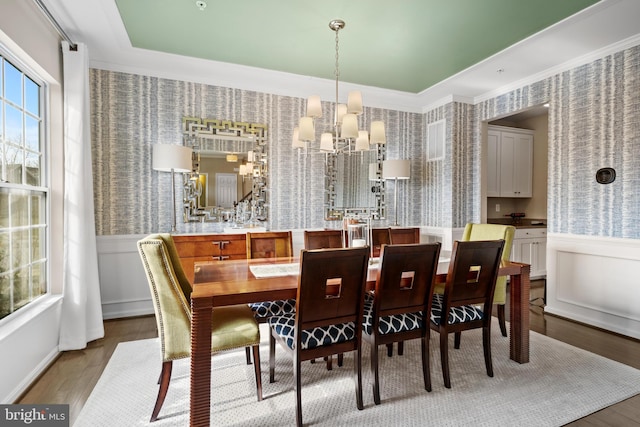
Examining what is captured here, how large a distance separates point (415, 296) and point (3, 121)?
2.90 meters

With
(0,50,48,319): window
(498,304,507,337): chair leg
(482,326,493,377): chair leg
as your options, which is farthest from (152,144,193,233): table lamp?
(498,304,507,337): chair leg

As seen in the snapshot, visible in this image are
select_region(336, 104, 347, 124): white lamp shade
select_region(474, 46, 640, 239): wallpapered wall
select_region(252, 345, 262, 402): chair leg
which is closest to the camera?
select_region(252, 345, 262, 402): chair leg

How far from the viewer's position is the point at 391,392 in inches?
83.3

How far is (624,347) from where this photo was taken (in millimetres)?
2826

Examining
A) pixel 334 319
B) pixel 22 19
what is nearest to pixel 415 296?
pixel 334 319

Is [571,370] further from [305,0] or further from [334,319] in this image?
[305,0]

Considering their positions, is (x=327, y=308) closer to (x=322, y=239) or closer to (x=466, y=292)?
(x=466, y=292)

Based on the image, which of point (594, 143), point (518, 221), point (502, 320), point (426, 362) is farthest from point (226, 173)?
point (518, 221)

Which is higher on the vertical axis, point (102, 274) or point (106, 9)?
point (106, 9)

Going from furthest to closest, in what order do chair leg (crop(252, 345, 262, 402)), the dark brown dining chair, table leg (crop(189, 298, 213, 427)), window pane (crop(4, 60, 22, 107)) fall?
the dark brown dining chair, window pane (crop(4, 60, 22, 107)), chair leg (crop(252, 345, 262, 402)), table leg (crop(189, 298, 213, 427))

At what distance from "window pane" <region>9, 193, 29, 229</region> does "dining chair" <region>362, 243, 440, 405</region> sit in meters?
2.47

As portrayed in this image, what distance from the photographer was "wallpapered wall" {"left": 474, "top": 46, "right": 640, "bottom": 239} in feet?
10.0

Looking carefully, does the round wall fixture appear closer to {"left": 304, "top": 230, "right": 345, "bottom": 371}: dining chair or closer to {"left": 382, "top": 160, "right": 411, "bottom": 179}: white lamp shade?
{"left": 382, "top": 160, "right": 411, "bottom": 179}: white lamp shade

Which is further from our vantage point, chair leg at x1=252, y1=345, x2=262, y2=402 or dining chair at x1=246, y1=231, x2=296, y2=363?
dining chair at x1=246, y1=231, x2=296, y2=363
